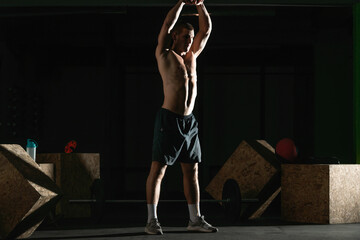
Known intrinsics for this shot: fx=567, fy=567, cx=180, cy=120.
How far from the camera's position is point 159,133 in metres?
5.07

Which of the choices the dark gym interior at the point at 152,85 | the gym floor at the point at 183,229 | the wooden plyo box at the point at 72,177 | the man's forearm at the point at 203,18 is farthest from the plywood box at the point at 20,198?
the dark gym interior at the point at 152,85

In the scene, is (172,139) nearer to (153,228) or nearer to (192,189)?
(192,189)

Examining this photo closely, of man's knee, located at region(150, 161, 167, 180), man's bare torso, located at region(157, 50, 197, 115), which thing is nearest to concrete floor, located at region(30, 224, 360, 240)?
man's knee, located at region(150, 161, 167, 180)

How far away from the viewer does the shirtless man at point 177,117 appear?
503 cm

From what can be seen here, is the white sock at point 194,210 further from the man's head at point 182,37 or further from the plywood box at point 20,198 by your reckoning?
the man's head at point 182,37

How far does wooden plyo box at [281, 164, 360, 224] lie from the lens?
582 cm

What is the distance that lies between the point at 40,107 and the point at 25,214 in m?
6.76

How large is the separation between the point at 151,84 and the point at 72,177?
5.20 metres

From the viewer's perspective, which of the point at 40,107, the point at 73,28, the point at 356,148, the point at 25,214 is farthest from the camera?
the point at 40,107

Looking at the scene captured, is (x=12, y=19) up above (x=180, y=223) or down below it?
above

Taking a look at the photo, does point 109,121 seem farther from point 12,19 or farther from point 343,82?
point 343,82

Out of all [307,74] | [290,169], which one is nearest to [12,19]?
[307,74]

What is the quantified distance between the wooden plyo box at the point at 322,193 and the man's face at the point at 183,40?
1838 mm

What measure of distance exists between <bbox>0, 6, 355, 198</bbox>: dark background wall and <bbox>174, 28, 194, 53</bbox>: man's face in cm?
462
